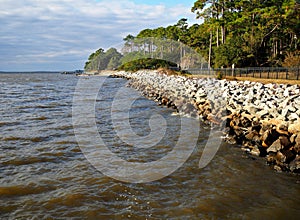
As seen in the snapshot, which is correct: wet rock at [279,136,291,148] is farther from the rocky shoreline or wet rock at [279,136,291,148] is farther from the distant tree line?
the distant tree line

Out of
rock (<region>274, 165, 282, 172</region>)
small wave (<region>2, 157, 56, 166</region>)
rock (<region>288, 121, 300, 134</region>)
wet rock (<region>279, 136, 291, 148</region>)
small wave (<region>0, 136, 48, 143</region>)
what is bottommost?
small wave (<region>2, 157, 56, 166</region>)

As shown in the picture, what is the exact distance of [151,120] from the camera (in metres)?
9.54

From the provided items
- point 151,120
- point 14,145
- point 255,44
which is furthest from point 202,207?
point 255,44

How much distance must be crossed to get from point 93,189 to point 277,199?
8.72ft

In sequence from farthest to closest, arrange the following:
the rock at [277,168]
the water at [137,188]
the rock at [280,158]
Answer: the rock at [280,158], the rock at [277,168], the water at [137,188]

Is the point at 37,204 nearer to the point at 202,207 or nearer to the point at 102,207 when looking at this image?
the point at 102,207

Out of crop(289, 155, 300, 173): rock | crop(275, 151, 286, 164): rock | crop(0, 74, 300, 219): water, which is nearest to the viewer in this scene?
crop(0, 74, 300, 219): water

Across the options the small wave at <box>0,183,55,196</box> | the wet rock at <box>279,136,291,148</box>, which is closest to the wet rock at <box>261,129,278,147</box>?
the wet rock at <box>279,136,291,148</box>

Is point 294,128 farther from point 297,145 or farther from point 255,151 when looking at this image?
point 255,151

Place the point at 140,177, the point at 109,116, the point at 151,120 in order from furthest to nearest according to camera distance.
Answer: the point at 109,116, the point at 151,120, the point at 140,177

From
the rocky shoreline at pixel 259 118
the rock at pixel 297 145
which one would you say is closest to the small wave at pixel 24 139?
the rocky shoreline at pixel 259 118

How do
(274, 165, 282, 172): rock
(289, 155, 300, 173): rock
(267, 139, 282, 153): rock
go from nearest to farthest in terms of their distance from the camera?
(289, 155, 300, 173): rock < (274, 165, 282, 172): rock < (267, 139, 282, 153): rock

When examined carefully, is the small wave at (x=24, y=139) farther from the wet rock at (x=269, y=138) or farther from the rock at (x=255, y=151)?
the wet rock at (x=269, y=138)

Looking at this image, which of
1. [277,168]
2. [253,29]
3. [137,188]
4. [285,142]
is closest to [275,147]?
[285,142]
